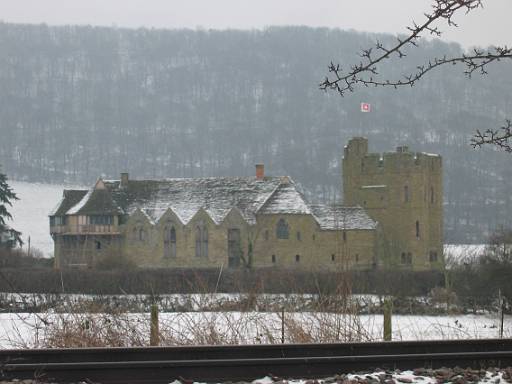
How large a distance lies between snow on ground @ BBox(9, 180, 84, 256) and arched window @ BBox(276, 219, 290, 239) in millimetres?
30409

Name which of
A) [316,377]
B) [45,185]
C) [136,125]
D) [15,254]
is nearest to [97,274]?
[15,254]

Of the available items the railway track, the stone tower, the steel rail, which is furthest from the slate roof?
the railway track

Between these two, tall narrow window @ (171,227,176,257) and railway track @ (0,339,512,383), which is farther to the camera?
tall narrow window @ (171,227,176,257)

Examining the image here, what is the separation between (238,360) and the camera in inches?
436

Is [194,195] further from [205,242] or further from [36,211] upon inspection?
[36,211]

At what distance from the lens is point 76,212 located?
206 ft

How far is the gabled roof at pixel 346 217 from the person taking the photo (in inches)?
2352

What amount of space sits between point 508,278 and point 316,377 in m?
29.2

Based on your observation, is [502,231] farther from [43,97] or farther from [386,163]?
[43,97]

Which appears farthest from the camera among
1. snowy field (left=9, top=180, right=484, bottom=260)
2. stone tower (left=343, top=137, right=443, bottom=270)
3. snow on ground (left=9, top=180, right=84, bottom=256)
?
snow on ground (left=9, top=180, right=84, bottom=256)

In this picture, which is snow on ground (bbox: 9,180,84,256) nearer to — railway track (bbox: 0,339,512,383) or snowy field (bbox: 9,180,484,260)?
snowy field (bbox: 9,180,484,260)

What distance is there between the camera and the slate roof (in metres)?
60.4

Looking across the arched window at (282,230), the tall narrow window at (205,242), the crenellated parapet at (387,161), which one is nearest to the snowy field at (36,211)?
the crenellated parapet at (387,161)

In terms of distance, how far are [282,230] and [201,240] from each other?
5.45 meters
